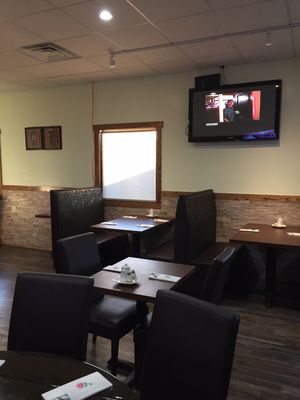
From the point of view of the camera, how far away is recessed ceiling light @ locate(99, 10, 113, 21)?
278 centimetres

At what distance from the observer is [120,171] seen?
5.24 m

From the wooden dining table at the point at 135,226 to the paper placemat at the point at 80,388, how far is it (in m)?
2.58

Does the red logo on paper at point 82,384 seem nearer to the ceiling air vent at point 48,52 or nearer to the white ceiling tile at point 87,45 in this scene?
the white ceiling tile at point 87,45

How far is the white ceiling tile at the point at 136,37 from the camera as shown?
123 inches

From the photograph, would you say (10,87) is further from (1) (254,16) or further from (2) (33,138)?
(1) (254,16)

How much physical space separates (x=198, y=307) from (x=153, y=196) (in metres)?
3.71

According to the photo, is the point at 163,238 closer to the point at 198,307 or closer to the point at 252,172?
the point at 252,172

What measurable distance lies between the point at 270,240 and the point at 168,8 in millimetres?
2262

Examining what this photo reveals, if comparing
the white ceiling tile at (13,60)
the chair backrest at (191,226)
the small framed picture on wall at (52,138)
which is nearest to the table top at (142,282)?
the chair backrest at (191,226)

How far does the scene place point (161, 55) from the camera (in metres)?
3.84

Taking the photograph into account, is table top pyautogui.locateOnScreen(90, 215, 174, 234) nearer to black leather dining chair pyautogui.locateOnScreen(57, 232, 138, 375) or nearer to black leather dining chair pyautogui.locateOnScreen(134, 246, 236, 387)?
black leather dining chair pyautogui.locateOnScreen(57, 232, 138, 375)

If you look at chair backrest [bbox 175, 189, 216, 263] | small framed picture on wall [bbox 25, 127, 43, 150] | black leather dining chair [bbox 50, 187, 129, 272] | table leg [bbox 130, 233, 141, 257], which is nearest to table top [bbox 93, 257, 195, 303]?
chair backrest [bbox 175, 189, 216, 263]

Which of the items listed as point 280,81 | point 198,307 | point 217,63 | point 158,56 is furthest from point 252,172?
point 198,307

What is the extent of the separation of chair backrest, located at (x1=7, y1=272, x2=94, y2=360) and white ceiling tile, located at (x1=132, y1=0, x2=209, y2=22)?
86.5 inches
